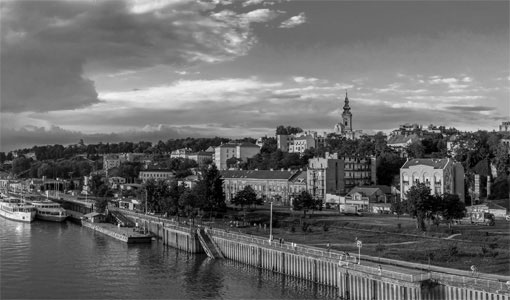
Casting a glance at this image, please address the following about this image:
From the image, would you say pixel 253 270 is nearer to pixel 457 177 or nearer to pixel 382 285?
pixel 382 285

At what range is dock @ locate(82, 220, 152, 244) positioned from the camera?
94.1m

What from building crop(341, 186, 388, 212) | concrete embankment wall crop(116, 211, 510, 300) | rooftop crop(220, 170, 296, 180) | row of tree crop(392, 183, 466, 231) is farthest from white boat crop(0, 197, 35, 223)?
row of tree crop(392, 183, 466, 231)

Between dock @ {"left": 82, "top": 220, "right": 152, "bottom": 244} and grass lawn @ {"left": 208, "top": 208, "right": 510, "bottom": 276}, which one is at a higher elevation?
grass lawn @ {"left": 208, "top": 208, "right": 510, "bottom": 276}

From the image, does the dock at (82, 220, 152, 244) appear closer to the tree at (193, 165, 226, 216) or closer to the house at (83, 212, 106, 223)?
the house at (83, 212, 106, 223)

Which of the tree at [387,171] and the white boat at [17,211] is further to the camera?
the tree at [387,171]

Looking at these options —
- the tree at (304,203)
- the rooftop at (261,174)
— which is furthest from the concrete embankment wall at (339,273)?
the rooftop at (261,174)

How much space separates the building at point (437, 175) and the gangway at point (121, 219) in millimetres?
52891

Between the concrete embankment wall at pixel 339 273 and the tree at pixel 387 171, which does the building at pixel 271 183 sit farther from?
the concrete embankment wall at pixel 339 273

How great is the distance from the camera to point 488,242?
233 ft

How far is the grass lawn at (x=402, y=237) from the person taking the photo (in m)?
63.3

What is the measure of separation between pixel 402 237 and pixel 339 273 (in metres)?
24.1

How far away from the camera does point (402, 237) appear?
77.6 meters

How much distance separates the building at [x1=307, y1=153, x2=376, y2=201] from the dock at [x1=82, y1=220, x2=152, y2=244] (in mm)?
42358

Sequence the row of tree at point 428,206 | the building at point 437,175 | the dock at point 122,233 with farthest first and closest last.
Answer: the building at point 437,175, the dock at point 122,233, the row of tree at point 428,206
